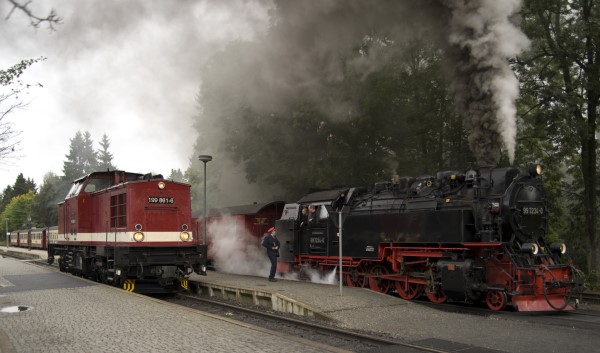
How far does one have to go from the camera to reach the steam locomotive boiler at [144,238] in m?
11.5

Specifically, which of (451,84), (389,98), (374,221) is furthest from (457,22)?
(389,98)

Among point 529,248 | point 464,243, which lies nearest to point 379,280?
point 464,243

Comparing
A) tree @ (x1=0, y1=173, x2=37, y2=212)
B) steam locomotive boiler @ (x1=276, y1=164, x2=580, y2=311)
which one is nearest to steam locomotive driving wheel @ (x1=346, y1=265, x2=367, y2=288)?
steam locomotive boiler @ (x1=276, y1=164, x2=580, y2=311)

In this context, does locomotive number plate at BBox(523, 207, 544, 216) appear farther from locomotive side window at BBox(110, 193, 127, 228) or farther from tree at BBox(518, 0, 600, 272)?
locomotive side window at BBox(110, 193, 127, 228)

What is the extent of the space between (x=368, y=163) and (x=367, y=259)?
8.30 m

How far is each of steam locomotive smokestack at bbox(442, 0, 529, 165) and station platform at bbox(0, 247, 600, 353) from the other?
12.4ft

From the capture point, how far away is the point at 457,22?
37.6 feet

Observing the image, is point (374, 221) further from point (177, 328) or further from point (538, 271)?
point (177, 328)

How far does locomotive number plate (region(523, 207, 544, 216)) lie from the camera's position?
31.0ft

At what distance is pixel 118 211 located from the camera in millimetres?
12344

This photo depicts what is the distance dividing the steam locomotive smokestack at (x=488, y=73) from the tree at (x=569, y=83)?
4.27 m

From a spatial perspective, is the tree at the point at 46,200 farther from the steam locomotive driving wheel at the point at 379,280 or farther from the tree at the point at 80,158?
the steam locomotive driving wheel at the point at 379,280

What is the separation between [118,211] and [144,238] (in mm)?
1233

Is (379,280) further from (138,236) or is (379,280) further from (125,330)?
(125,330)
